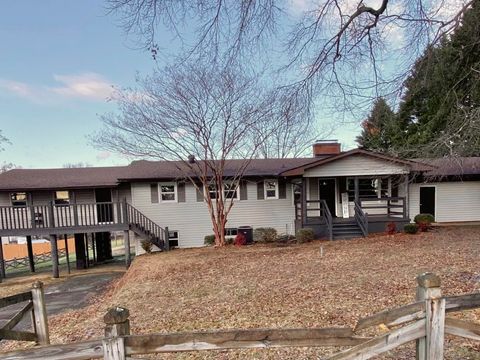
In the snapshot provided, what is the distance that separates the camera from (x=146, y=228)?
17062 mm

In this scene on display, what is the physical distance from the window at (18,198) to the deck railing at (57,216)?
703 millimetres

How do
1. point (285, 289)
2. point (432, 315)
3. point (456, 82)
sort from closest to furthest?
point (432, 315), point (456, 82), point (285, 289)

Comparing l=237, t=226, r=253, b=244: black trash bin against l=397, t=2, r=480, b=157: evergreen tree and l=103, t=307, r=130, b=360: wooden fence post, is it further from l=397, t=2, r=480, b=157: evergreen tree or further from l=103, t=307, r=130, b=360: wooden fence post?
l=103, t=307, r=130, b=360: wooden fence post

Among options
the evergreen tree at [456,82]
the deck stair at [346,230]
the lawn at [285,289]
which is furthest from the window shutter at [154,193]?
the evergreen tree at [456,82]

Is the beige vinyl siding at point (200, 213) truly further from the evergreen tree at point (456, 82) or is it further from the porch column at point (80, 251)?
the evergreen tree at point (456, 82)

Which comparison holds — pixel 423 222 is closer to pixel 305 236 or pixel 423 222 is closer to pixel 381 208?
pixel 381 208

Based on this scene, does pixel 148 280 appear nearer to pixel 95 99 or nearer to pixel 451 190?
pixel 95 99

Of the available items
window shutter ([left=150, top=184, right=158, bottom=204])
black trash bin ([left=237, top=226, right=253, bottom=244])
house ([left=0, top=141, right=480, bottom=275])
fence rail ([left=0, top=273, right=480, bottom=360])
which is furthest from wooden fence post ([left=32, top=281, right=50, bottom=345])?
window shutter ([left=150, top=184, right=158, bottom=204])

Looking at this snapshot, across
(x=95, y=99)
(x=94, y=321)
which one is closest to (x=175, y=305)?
(x=94, y=321)

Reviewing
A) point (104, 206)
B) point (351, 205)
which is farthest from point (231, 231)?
point (104, 206)

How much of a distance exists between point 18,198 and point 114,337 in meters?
19.1

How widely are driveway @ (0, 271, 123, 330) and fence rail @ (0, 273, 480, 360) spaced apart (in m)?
7.60

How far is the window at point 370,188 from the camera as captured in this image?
18.0 metres

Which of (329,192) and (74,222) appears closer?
(74,222)
